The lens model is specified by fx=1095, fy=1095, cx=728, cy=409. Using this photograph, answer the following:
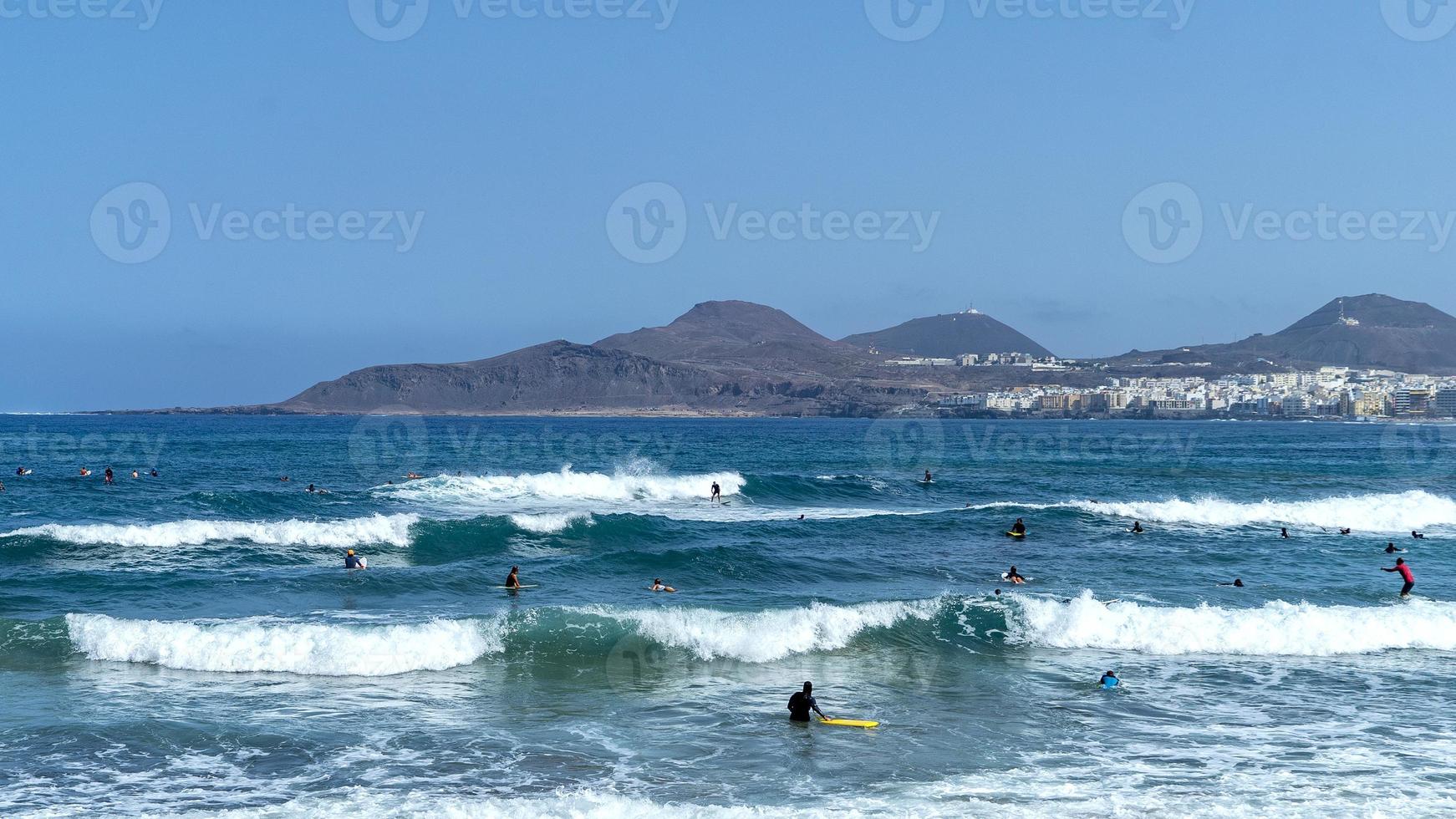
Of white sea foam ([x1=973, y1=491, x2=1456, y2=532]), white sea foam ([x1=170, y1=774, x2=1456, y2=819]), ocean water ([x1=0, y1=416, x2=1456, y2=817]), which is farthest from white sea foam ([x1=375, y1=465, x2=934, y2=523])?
white sea foam ([x1=170, y1=774, x2=1456, y2=819])

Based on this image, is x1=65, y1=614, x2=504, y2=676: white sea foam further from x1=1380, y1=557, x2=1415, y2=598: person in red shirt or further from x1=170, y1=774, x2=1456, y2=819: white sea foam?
x1=1380, y1=557, x2=1415, y2=598: person in red shirt

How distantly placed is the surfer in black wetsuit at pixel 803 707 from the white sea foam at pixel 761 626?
4.61 m

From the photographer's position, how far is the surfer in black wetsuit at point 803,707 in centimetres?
1775

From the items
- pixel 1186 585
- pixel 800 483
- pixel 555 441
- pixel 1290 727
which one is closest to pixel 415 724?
pixel 1290 727

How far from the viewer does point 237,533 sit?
36.2 m

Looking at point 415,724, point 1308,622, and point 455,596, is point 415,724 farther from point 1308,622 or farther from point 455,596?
point 1308,622

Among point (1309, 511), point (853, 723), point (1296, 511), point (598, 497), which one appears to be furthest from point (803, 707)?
point (598, 497)

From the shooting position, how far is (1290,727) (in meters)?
17.8

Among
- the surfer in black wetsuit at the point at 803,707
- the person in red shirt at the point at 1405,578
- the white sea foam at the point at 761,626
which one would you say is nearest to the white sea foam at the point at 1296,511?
the person in red shirt at the point at 1405,578

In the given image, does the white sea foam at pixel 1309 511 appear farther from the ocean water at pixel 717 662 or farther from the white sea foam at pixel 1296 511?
the ocean water at pixel 717 662

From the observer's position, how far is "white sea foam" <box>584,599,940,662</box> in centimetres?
2300

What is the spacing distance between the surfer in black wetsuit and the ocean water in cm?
18

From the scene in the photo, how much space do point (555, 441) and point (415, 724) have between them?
104 metres

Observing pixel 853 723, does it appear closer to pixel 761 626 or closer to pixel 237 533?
pixel 761 626
